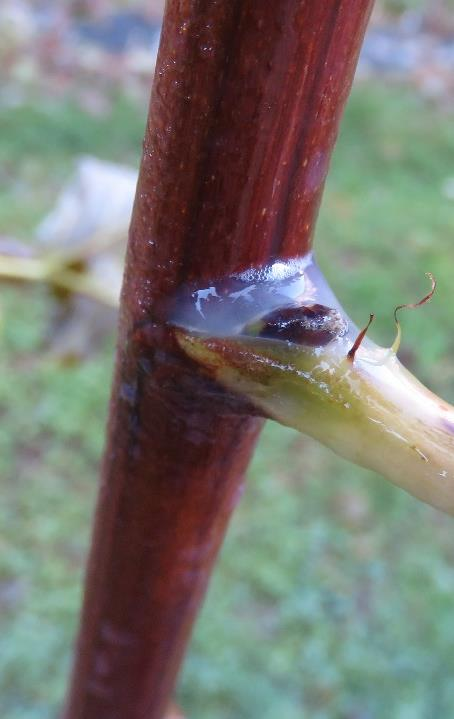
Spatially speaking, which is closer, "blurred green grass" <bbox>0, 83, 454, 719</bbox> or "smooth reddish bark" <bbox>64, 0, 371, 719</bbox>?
"smooth reddish bark" <bbox>64, 0, 371, 719</bbox>

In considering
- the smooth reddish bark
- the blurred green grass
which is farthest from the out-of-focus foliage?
the smooth reddish bark

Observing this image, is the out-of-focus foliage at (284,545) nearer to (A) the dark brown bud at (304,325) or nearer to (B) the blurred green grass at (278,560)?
(B) the blurred green grass at (278,560)

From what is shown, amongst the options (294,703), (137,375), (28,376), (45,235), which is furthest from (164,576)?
(28,376)

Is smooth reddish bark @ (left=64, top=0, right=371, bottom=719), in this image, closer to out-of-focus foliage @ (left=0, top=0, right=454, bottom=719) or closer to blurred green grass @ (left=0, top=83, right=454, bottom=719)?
out-of-focus foliage @ (left=0, top=0, right=454, bottom=719)

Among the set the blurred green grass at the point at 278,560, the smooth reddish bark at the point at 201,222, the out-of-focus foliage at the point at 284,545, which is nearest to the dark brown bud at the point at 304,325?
the smooth reddish bark at the point at 201,222

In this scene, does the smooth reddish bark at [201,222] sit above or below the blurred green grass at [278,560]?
above

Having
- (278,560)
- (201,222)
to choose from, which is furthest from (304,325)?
(278,560)
